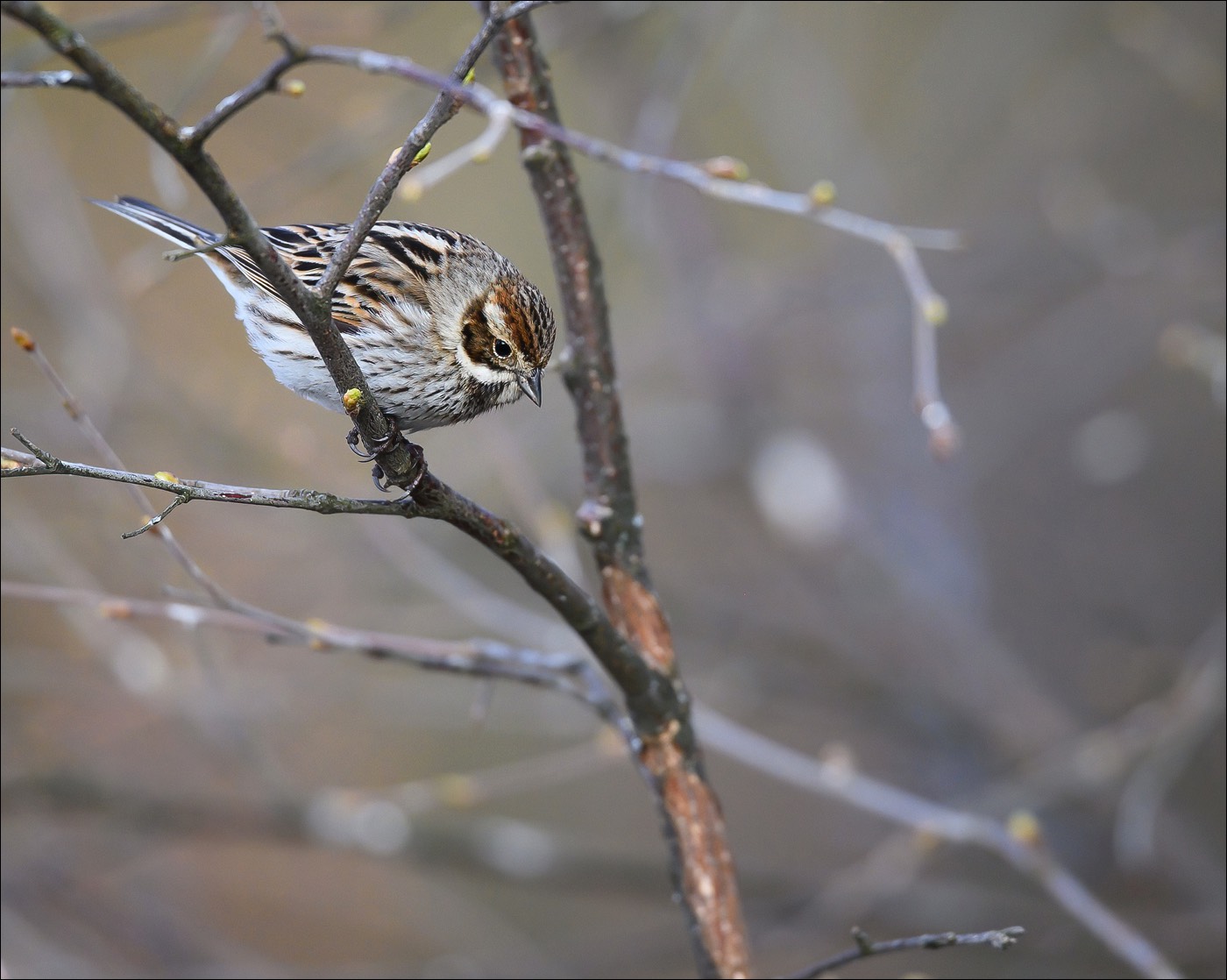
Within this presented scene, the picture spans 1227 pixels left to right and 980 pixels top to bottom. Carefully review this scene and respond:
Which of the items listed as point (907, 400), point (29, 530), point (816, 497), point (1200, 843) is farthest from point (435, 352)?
point (1200, 843)

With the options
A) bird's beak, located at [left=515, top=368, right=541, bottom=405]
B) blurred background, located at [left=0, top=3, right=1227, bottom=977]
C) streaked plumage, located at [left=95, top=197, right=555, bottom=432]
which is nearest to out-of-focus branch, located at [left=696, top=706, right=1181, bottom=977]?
blurred background, located at [left=0, top=3, right=1227, bottom=977]

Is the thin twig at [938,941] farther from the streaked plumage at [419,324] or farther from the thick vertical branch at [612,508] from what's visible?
the streaked plumage at [419,324]

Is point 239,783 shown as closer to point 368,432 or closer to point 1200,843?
point 368,432

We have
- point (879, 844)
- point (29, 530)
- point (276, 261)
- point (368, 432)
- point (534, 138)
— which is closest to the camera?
point (276, 261)

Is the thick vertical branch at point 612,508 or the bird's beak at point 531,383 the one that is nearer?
the thick vertical branch at point 612,508

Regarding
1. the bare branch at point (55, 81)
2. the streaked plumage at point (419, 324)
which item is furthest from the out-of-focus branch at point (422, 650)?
the bare branch at point (55, 81)

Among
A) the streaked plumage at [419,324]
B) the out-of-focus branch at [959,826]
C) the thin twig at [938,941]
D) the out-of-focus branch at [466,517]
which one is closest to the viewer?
the out-of-focus branch at [466,517]

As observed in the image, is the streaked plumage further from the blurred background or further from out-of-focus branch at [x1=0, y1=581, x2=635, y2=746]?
the blurred background
